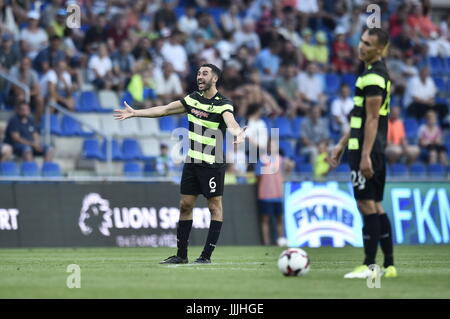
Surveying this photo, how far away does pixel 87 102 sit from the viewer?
2445cm

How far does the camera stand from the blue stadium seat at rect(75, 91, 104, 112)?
80.1ft

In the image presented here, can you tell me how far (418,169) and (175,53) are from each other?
22.3 feet

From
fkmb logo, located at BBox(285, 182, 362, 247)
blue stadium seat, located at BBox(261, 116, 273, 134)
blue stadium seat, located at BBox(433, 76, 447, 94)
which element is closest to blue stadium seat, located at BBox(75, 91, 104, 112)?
blue stadium seat, located at BBox(261, 116, 273, 134)

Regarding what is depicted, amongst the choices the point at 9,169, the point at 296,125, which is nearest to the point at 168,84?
the point at 296,125

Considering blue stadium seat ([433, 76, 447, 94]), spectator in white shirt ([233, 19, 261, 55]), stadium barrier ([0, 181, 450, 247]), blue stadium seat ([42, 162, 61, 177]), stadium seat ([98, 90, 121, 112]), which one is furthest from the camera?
blue stadium seat ([433, 76, 447, 94])

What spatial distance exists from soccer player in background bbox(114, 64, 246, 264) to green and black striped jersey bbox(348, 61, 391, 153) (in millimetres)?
2754

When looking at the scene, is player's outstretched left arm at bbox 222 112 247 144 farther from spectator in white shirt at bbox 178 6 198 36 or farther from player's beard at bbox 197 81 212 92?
spectator in white shirt at bbox 178 6 198 36

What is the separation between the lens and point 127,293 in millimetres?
9805

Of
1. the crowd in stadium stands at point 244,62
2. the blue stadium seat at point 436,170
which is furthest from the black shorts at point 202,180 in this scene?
the blue stadium seat at point 436,170

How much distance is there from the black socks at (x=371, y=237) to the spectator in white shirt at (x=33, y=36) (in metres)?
14.9

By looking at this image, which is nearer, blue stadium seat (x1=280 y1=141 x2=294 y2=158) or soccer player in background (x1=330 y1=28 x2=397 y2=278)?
soccer player in background (x1=330 y1=28 x2=397 y2=278)

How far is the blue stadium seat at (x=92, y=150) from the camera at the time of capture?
2317 cm
